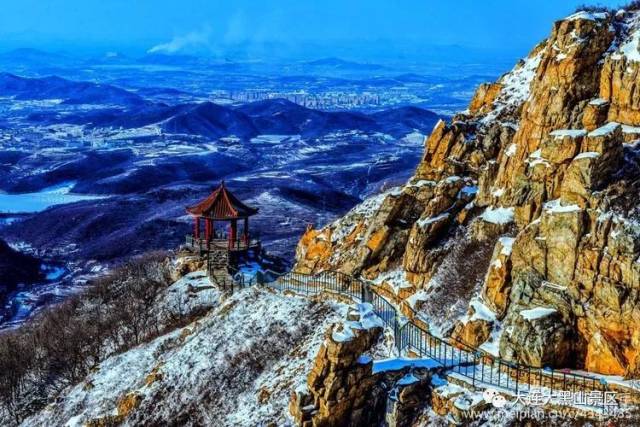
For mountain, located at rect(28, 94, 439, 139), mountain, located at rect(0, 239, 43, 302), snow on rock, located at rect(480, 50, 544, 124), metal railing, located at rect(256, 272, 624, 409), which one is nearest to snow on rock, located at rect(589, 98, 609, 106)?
snow on rock, located at rect(480, 50, 544, 124)

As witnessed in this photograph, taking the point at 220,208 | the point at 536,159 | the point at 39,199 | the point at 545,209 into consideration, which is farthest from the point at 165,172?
the point at 545,209

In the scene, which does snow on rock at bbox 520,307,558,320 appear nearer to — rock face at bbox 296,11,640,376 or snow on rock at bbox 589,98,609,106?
rock face at bbox 296,11,640,376

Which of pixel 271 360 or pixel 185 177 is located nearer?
pixel 271 360

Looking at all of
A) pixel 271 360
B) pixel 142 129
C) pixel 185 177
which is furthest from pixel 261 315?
pixel 142 129

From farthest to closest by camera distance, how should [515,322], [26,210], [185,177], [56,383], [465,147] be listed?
[185,177]
[26,210]
[56,383]
[465,147]
[515,322]

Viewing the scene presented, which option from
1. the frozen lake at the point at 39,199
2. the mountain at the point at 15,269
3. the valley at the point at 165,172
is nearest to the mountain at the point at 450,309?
the valley at the point at 165,172

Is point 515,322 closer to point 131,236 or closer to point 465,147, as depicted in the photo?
point 465,147
